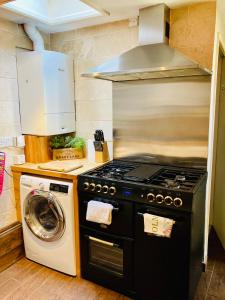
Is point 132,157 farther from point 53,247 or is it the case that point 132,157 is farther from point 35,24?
point 35,24

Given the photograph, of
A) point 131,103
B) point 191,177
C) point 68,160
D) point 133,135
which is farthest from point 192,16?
point 68,160

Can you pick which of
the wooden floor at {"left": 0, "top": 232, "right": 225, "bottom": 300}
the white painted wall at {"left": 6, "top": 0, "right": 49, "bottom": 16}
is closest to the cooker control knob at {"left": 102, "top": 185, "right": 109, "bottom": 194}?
the wooden floor at {"left": 0, "top": 232, "right": 225, "bottom": 300}

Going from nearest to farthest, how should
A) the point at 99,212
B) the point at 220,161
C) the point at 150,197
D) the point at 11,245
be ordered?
the point at 150,197
the point at 99,212
the point at 11,245
the point at 220,161

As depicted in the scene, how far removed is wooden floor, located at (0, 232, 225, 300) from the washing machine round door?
35 cm

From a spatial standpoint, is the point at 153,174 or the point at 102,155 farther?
the point at 102,155

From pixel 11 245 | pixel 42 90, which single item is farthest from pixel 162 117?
pixel 11 245

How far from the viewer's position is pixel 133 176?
199 cm

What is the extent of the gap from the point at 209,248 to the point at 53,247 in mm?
1635

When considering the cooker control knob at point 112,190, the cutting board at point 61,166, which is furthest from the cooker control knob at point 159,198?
the cutting board at point 61,166

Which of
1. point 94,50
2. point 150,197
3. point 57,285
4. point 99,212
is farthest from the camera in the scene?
point 94,50

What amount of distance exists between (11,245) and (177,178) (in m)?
1.74

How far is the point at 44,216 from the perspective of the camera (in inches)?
94.7

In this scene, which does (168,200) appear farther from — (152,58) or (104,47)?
(104,47)

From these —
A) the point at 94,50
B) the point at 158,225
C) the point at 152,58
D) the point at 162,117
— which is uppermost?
the point at 94,50
